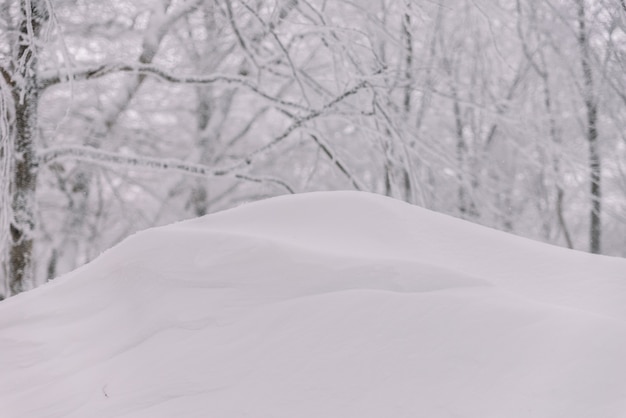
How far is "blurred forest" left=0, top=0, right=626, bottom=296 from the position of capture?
614 cm

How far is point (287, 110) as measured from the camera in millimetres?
7105

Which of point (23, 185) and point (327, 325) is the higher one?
point (327, 325)

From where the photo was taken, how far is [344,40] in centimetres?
628

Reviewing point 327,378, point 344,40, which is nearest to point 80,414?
point 327,378

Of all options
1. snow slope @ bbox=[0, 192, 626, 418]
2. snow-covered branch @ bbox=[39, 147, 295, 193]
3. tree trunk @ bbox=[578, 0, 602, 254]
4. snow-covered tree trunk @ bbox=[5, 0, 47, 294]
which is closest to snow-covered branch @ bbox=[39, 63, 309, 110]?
snow-covered tree trunk @ bbox=[5, 0, 47, 294]

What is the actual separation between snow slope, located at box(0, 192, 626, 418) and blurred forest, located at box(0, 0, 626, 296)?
1.81m

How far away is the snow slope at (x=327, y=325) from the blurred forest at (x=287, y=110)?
181 cm

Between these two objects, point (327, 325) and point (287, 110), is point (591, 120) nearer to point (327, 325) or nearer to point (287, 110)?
point (287, 110)

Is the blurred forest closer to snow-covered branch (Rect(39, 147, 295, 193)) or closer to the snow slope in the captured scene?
snow-covered branch (Rect(39, 147, 295, 193))

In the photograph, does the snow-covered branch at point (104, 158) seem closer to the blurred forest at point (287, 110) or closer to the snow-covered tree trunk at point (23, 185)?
the blurred forest at point (287, 110)

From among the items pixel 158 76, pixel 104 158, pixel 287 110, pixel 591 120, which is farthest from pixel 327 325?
pixel 591 120

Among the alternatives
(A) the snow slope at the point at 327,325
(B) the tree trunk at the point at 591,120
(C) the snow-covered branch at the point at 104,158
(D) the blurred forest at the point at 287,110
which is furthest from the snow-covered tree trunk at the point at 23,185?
(B) the tree trunk at the point at 591,120

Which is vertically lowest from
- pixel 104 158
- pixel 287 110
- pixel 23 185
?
pixel 23 185

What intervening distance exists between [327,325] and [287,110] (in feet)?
16.6
